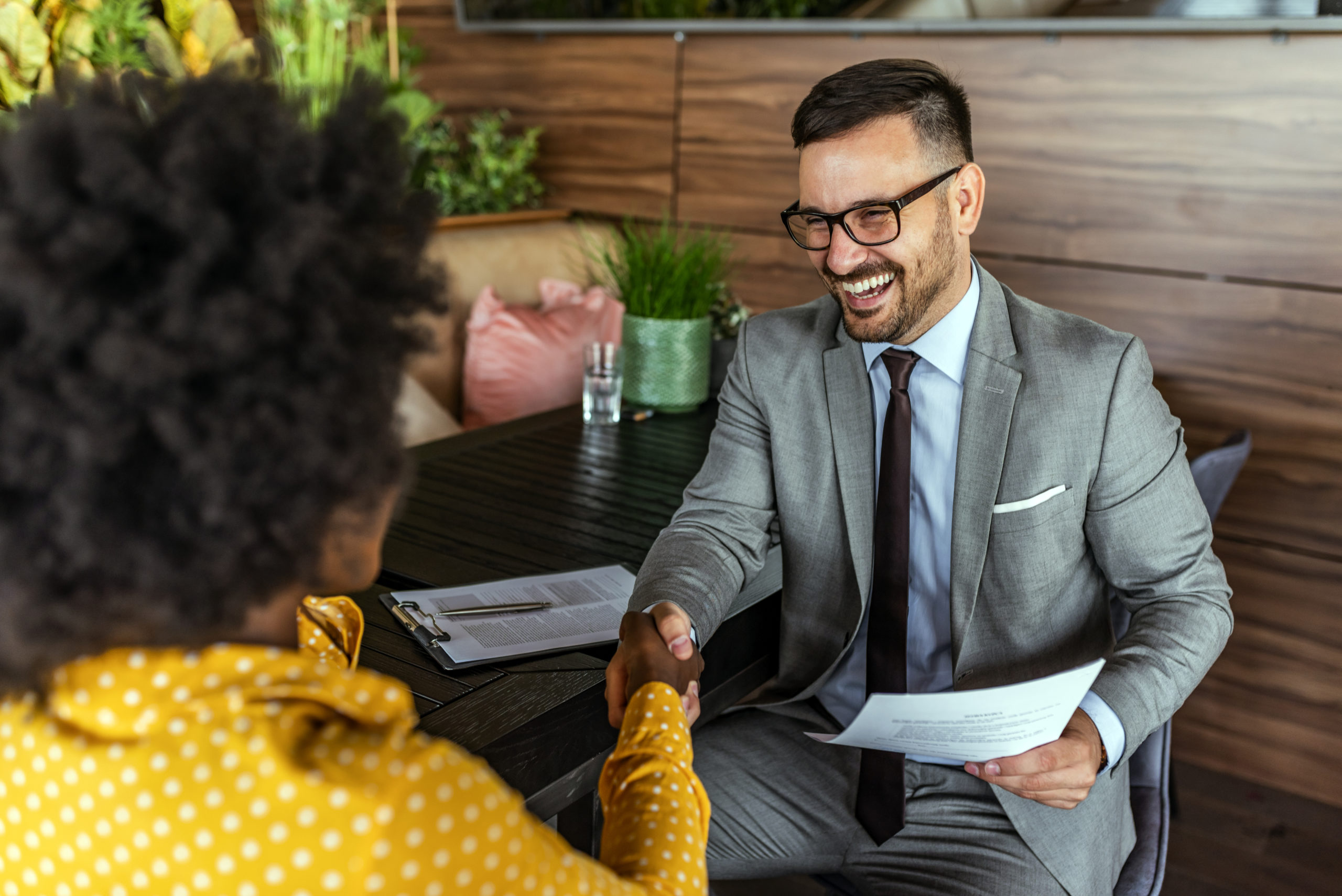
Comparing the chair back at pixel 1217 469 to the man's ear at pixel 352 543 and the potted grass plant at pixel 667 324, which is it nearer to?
the potted grass plant at pixel 667 324

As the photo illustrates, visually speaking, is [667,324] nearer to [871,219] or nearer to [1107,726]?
[871,219]

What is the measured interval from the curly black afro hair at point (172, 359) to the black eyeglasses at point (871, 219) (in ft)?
2.91

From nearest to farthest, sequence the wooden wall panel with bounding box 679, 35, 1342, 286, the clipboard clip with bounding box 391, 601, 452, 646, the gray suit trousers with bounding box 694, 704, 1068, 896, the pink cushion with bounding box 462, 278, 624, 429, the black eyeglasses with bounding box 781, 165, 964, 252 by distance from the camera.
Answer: the clipboard clip with bounding box 391, 601, 452, 646, the gray suit trousers with bounding box 694, 704, 1068, 896, the black eyeglasses with bounding box 781, 165, 964, 252, the wooden wall panel with bounding box 679, 35, 1342, 286, the pink cushion with bounding box 462, 278, 624, 429

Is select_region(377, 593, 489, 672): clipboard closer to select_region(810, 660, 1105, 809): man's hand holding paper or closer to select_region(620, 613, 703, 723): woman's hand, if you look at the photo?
select_region(620, 613, 703, 723): woman's hand

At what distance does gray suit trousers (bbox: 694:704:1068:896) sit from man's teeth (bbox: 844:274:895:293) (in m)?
0.62

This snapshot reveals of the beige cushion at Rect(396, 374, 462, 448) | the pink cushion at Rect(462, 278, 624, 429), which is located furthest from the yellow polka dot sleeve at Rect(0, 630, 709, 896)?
the pink cushion at Rect(462, 278, 624, 429)

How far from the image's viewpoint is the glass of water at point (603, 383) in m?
2.15

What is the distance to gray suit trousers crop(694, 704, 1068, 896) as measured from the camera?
1290 mm

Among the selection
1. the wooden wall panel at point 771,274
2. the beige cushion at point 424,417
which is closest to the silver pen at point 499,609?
the beige cushion at point 424,417

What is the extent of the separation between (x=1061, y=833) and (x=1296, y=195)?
170 centimetres

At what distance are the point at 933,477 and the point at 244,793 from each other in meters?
1.08

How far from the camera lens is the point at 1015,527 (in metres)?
1.37

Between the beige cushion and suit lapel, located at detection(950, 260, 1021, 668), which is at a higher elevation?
suit lapel, located at detection(950, 260, 1021, 668)

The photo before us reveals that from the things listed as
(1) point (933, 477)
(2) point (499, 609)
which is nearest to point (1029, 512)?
(1) point (933, 477)
